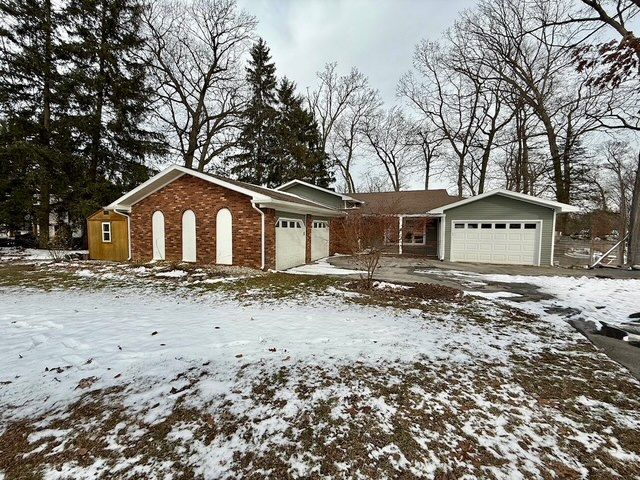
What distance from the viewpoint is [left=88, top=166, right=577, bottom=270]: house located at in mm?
10742

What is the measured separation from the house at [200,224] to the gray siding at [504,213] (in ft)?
23.8

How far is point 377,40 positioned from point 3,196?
74.5 ft

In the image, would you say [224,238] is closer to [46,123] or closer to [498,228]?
[498,228]

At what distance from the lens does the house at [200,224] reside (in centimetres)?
1067

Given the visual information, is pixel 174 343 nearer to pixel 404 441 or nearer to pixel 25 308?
pixel 404 441

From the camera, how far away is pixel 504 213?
13.8m

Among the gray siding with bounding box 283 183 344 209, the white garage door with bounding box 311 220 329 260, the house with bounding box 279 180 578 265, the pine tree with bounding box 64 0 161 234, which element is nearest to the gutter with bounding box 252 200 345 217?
the white garage door with bounding box 311 220 329 260

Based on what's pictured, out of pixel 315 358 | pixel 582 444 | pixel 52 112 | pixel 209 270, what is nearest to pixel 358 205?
pixel 209 270

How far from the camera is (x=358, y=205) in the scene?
1891 cm

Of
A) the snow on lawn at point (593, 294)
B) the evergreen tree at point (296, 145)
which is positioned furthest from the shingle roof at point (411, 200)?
the snow on lawn at point (593, 294)

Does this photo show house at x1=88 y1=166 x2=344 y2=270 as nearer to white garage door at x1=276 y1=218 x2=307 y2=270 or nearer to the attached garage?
white garage door at x1=276 y1=218 x2=307 y2=270

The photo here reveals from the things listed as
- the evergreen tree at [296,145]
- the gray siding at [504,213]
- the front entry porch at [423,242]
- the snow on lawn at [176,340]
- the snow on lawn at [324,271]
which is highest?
the evergreen tree at [296,145]

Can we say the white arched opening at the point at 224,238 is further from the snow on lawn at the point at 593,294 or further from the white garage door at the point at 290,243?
the snow on lawn at the point at 593,294

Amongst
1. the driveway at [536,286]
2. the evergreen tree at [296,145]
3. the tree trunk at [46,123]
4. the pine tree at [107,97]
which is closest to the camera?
the driveway at [536,286]
